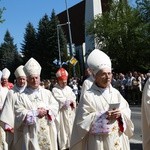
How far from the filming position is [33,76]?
813 cm

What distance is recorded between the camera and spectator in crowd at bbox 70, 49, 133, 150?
6.31 meters

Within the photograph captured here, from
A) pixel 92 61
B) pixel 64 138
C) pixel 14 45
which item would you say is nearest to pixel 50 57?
pixel 14 45

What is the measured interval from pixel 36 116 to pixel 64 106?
4309 mm

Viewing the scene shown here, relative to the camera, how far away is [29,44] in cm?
7181

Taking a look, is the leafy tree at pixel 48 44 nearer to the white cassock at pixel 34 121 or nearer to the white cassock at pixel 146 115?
the white cassock at pixel 34 121

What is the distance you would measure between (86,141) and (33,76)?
1996mm

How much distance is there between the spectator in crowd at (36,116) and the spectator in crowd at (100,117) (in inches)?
66.3

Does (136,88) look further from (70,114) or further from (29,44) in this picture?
(29,44)

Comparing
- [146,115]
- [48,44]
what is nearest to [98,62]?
[146,115]

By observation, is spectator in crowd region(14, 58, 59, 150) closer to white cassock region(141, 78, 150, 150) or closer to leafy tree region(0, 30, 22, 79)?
white cassock region(141, 78, 150, 150)

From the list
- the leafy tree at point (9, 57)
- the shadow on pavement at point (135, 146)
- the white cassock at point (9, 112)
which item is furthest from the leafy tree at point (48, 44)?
the white cassock at point (9, 112)

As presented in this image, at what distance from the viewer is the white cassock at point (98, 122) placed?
20.7 feet

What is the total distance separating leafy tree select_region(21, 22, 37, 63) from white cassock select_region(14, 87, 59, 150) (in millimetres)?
62608

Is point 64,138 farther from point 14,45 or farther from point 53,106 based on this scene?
point 14,45
